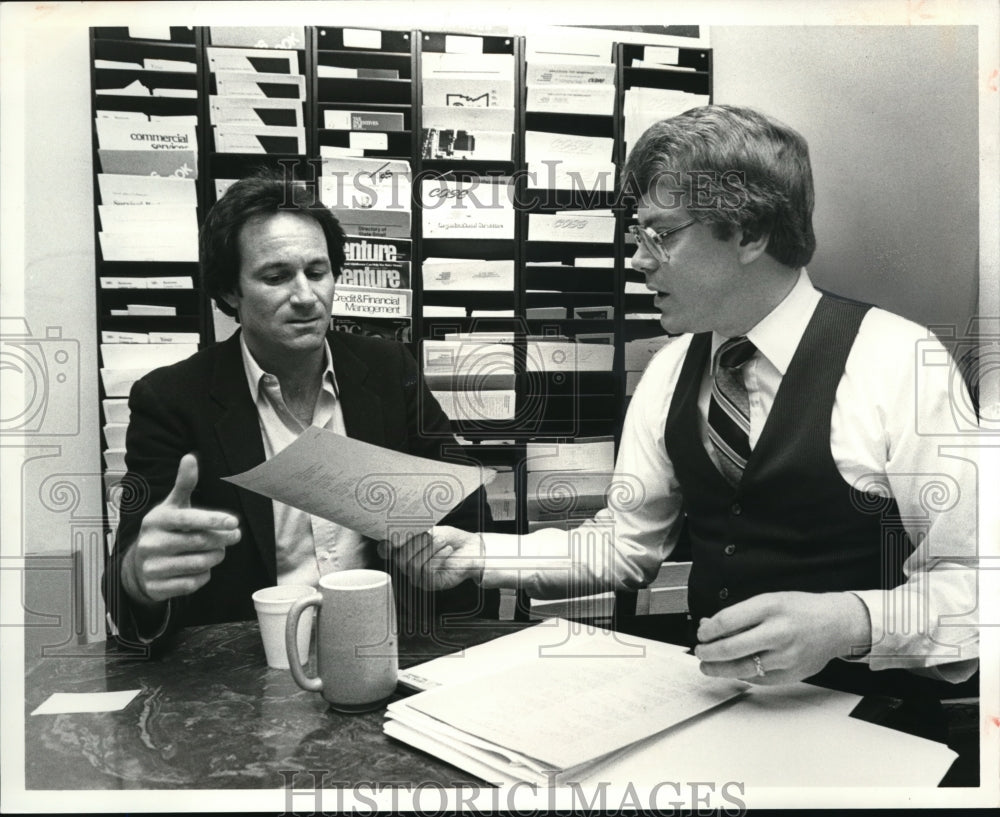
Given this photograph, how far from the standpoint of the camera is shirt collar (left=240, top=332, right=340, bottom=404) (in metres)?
1.22

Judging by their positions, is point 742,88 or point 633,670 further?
point 742,88

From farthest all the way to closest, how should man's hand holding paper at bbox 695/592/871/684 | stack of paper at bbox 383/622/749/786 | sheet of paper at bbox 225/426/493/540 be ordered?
sheet of paper at bbox 225/426/493/540 → man's hand holding paper at bbox 695/592/871/684 → stack of paper at bbox 383/622/749/786

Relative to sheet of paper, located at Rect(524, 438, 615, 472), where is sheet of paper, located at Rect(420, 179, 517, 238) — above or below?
above

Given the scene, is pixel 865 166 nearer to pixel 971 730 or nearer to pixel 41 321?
pixel 971 730

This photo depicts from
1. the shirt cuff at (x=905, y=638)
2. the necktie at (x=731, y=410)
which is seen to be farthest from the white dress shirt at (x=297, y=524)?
the shirt cuff at (x=905, y=638)

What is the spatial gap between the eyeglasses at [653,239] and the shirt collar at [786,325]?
0.18 metres

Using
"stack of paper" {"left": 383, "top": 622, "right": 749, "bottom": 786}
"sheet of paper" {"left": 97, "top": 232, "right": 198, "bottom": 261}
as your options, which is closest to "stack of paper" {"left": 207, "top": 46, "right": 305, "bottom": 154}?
"sheet of paper" {"left": 97, "top": 232, "right": 198, "bottom": 261}

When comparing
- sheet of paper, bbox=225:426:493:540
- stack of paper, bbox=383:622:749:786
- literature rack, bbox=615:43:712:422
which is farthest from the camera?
literature rack, bbox=615:43:712:422

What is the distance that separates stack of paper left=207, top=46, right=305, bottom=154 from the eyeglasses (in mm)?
539

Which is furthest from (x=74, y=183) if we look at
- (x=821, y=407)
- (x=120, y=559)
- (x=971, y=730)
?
(x=971, y=730)

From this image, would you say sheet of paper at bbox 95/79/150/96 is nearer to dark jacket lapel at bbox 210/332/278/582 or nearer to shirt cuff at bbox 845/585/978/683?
dark jacket lapel at bbox 210/332/278/582

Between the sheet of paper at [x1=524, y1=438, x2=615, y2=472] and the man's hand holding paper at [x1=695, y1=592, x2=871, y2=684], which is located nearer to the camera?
the man's hand holding paper at [x1=695, y1=592, x2=871, y2=684]

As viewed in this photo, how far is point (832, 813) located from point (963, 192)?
98 cm

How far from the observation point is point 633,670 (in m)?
1.05
